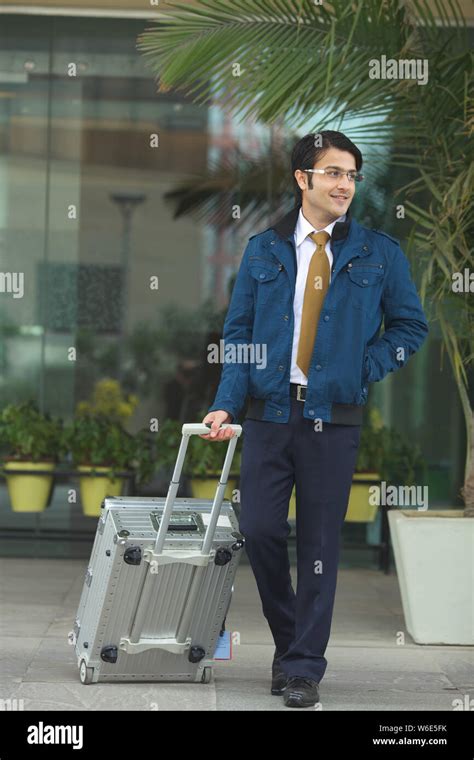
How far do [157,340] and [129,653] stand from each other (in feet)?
13.2

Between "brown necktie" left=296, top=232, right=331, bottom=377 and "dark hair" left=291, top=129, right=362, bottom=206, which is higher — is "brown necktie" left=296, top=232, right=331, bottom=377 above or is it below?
below

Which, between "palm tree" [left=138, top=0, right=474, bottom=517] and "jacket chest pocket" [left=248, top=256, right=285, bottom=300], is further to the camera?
"palm tree" [left=138, top=0, right=474, bottom=517]

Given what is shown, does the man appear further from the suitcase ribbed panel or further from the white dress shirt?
the suitcase ribbed panel

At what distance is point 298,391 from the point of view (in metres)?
4.38

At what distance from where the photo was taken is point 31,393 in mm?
8273

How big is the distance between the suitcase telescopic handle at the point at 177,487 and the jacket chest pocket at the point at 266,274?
1.64ft

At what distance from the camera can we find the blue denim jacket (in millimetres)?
4344

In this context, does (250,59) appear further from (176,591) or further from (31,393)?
(31,393)

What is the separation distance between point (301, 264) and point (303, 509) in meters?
0.85

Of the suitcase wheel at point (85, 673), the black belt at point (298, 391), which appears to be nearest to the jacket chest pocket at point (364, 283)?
the black belt at point (298, 391)

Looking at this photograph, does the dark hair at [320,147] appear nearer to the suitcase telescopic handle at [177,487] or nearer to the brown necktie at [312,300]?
the brown necktie at [312,300]

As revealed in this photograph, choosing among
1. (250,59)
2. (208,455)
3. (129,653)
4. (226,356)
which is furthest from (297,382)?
(208,455)

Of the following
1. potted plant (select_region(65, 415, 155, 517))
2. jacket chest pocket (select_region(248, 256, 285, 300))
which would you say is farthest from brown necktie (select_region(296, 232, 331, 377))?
potted plant (select_region(65, 415, 155, 517))

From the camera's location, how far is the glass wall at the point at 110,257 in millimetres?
8148
